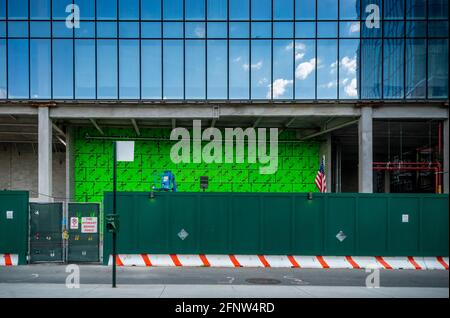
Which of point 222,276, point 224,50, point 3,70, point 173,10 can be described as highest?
point 173,10

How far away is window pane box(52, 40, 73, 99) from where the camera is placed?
25750 mm

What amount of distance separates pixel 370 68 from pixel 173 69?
1211 centimetres

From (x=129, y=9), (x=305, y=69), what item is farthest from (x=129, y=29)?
(x=305, y=69)

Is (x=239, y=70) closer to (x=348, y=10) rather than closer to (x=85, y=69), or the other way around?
(x=348, y=10)

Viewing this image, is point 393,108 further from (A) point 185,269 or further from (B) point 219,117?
(A) point 185,269

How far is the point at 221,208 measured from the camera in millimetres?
15422

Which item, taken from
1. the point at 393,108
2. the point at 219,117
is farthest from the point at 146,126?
the point at 393,108

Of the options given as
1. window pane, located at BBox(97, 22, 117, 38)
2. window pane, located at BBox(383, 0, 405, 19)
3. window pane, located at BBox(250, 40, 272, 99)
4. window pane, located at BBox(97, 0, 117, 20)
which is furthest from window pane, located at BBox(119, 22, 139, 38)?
window pane, located at BBox(383, 0, 405, 19)

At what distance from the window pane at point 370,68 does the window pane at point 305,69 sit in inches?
118

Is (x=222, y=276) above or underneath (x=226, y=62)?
underneath

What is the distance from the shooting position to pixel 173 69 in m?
26.3

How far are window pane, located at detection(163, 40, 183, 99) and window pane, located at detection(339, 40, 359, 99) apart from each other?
9.85 m

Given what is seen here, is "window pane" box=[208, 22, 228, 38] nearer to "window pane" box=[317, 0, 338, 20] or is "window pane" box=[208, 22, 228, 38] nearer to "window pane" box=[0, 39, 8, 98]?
"window pane" box=[317, 0, 338, 20]

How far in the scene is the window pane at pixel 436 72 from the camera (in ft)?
85.7
